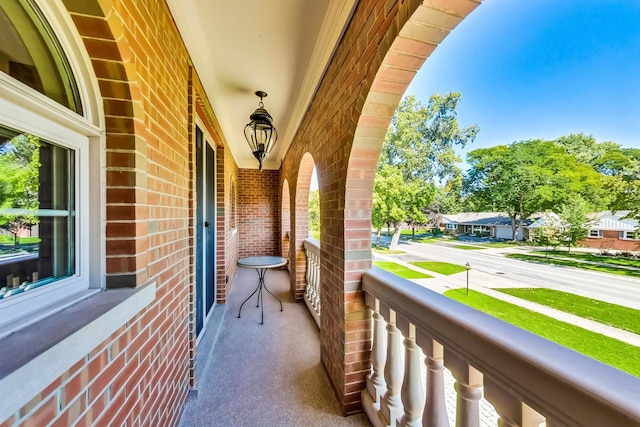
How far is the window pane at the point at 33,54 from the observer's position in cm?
70

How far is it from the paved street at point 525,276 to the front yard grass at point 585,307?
4cm

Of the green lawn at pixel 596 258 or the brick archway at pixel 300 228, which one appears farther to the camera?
the brick archway at pixel 300 228

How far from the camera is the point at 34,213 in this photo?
0.81m

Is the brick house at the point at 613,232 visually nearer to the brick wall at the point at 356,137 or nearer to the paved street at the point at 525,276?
the paved street at the point at 525,276

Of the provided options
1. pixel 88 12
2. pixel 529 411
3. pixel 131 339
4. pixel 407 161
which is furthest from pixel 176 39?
pixel 407 161

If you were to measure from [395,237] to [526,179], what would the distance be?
6.61 feet

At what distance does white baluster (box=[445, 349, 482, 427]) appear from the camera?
0.86 meters

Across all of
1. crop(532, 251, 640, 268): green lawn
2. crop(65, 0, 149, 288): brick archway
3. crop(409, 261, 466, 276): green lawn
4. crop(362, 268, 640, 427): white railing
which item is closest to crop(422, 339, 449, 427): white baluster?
crop(362, 268, 640, 427): white railing

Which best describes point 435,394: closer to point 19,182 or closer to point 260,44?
point 19,182

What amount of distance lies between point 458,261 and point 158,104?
9.96ft

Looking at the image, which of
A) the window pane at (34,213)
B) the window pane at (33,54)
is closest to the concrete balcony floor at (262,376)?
the window pane at (34,213)

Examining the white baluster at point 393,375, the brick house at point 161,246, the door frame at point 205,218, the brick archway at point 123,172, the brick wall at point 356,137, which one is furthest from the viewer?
the door frame at point 205,218

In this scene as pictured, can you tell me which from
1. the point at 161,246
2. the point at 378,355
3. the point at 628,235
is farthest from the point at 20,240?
the point at 628,235

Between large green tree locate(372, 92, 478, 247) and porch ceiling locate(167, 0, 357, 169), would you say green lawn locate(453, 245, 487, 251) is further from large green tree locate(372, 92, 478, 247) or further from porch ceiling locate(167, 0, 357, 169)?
porch ceiling locate(167, 0, 357, 169)
